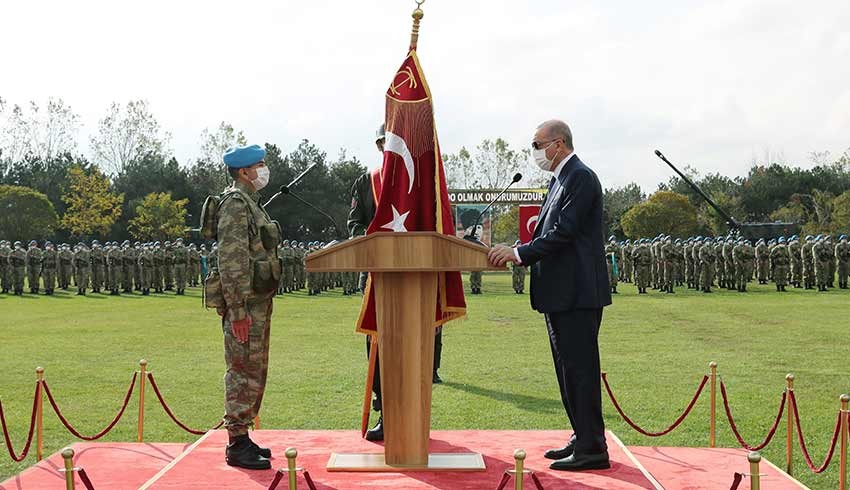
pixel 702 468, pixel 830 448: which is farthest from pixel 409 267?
pixel 830 448

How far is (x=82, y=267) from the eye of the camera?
30.1m

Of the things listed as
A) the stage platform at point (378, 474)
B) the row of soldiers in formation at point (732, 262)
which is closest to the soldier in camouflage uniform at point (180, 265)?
the row of soldiers in formation at point (732, 262)

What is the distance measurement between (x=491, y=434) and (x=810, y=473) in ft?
7.53

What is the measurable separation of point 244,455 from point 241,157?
6.09 feet

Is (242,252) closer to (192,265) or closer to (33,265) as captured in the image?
(33,265)

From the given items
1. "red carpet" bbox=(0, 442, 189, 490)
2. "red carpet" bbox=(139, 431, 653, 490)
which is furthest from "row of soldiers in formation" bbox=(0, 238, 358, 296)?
"red carpet" bbox=(139, 431, 653, 490)

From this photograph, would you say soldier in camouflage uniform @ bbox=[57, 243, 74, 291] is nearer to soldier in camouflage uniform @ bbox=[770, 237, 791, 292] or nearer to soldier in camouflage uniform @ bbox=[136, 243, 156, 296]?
Answer: soldier in camouflage uniform @ bbox=[136, 243, 156, 296]

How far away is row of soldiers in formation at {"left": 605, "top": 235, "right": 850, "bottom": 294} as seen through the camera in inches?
1113

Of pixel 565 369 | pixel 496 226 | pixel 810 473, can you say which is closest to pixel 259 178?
pixel 565 369

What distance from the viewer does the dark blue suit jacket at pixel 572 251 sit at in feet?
17.6

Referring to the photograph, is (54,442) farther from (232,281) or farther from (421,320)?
(421,320)

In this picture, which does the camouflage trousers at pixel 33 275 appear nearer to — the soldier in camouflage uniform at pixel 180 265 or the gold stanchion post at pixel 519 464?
the soldier in camouflage uniform at pixel 180 265

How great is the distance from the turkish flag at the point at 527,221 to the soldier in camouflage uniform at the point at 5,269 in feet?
60.0

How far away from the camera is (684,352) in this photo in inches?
530
